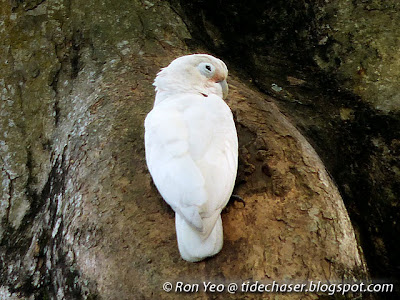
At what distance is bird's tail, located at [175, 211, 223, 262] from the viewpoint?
1.84 m

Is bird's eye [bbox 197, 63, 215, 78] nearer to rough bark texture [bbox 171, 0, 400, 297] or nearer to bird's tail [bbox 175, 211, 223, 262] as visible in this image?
rough bark texture [bbox 171, 0, 400, 297]

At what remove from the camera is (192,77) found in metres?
2.48

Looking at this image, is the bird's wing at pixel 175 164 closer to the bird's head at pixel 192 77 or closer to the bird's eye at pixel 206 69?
the bird's head at pixel 192 77

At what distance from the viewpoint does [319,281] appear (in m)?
1.96

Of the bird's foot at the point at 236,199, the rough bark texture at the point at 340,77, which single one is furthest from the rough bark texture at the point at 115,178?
the rough bark texture at the point at 340,77

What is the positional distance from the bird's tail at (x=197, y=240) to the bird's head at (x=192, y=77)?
0.87m

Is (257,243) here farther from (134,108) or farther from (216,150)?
(134,108)

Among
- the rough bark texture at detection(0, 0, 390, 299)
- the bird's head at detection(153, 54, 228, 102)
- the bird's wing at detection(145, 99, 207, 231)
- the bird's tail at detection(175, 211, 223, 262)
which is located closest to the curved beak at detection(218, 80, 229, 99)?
the bird's head at detection(153, 54, 228, 102)

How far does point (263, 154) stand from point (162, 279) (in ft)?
3.01

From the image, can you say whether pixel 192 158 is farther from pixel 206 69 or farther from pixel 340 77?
pixel 340 77

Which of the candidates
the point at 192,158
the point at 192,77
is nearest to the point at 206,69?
the point at 192,77

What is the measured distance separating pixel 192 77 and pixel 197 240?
1044 mm

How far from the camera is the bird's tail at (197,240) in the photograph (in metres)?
1.84

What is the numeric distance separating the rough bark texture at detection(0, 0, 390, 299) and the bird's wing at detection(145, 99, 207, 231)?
0.91 feet
